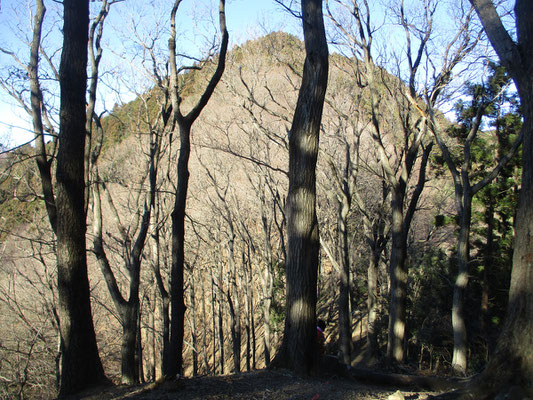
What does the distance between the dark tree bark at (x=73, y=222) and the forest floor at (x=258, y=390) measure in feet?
1.40

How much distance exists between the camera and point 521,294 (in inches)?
152

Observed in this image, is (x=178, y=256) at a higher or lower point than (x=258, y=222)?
lower

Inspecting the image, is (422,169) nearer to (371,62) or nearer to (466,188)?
(466,188)

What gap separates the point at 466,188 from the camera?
34.2ft

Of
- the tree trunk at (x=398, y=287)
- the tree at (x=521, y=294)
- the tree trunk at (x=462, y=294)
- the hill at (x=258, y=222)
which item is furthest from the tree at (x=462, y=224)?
the tree at (x=521, y=294)

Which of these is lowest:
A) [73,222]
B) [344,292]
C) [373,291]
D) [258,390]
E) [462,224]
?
[258,390]

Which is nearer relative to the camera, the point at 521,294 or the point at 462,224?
the point at 521,294

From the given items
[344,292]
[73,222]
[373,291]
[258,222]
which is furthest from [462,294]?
[258,222]

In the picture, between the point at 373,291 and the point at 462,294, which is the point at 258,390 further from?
the point at 373,291

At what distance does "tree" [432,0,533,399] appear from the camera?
12.1ft

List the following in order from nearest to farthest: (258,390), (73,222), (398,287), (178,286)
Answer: (258,390), (73,222), (178,286), (398,287)

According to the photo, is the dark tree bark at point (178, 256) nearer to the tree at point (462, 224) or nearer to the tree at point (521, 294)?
the tree at point (521, 294)

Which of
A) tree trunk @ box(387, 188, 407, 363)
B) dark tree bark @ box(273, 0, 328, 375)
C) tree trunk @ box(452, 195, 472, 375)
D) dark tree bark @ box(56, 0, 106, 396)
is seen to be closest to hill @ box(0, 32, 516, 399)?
dark tree bark @ box(273, 0, 328, 375)

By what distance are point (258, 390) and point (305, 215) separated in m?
2.17
